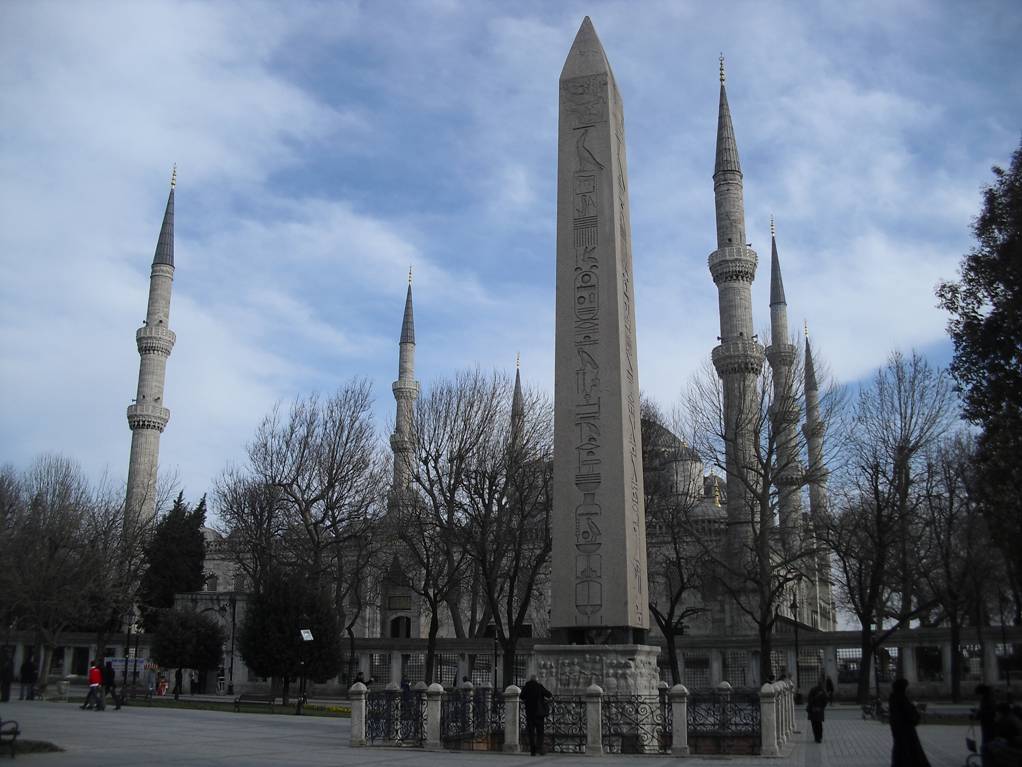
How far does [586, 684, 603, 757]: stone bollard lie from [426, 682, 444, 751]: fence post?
8.17ft

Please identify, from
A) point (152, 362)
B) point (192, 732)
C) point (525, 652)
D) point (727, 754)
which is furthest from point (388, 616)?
point (727, 754)

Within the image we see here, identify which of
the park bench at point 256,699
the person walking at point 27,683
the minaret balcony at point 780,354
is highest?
the minaret balcony at point 780,354

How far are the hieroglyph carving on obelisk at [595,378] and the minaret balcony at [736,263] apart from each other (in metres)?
27.3

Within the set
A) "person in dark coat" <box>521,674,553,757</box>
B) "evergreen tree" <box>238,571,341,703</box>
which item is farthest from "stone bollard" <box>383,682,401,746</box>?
"evergreen tree" <box>238,571,341,703</box>

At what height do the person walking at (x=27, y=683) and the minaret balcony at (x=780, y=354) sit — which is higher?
the minaret balcony at (x=780, y=354)

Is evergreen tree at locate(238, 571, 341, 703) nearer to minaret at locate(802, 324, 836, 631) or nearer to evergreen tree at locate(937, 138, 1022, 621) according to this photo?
minaret at locate(802, 324, 836, 631)

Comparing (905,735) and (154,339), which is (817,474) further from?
(154,339)

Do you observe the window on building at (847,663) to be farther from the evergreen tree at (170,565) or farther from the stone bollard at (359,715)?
the evergreen tree at (170,565)

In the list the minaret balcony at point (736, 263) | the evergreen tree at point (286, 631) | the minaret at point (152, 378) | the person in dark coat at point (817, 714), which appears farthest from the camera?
the minaret at point (152, 378)

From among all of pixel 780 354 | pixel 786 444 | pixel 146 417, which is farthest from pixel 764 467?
pixel 146 417

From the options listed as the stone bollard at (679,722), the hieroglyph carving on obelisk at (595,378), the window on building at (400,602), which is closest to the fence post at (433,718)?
the hieroglyph carving on obelisk at (595,378)

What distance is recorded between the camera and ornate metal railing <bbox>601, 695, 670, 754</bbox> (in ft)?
44.0

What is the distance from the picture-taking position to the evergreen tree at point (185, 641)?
3084 centimetres

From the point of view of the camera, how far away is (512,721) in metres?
13.7
